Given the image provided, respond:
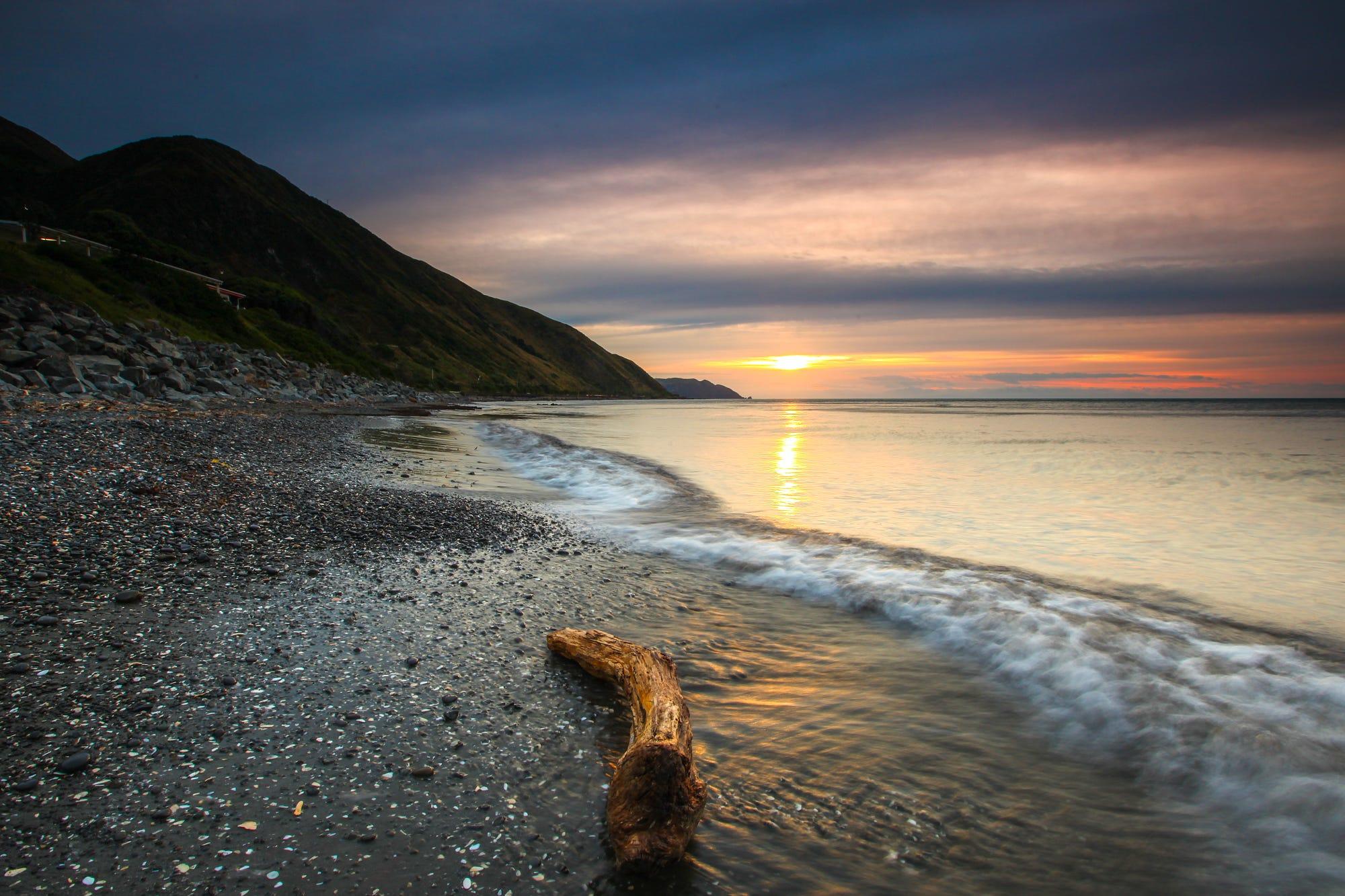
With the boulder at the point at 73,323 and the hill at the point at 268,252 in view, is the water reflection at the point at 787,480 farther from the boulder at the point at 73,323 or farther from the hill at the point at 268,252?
the hill at the point at 268,252

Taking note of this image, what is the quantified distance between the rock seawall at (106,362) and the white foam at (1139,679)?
23002 mm

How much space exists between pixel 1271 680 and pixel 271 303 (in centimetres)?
11134

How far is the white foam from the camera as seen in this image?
14.8 ft

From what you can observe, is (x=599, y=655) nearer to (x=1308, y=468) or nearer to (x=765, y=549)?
(x=765, y=549)

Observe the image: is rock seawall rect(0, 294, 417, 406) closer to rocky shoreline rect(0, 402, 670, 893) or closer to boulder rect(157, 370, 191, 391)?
boulder rect(157, 370, 191, 391)

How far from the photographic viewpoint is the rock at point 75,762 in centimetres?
376

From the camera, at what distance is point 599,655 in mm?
5656

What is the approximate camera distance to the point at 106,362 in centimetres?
2881

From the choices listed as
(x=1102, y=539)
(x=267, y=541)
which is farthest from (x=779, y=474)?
(x=267, y=541)

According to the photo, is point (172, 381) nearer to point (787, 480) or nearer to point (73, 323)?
point (73, 323)

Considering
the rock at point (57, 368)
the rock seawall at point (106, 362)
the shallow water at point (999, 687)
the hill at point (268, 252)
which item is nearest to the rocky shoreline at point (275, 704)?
the shallow water at point (999, 687)

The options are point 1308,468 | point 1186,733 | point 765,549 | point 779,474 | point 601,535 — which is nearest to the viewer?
point 1186,733

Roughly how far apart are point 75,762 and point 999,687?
6.78m

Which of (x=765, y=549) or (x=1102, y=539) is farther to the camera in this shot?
(x=1102, y=539)
